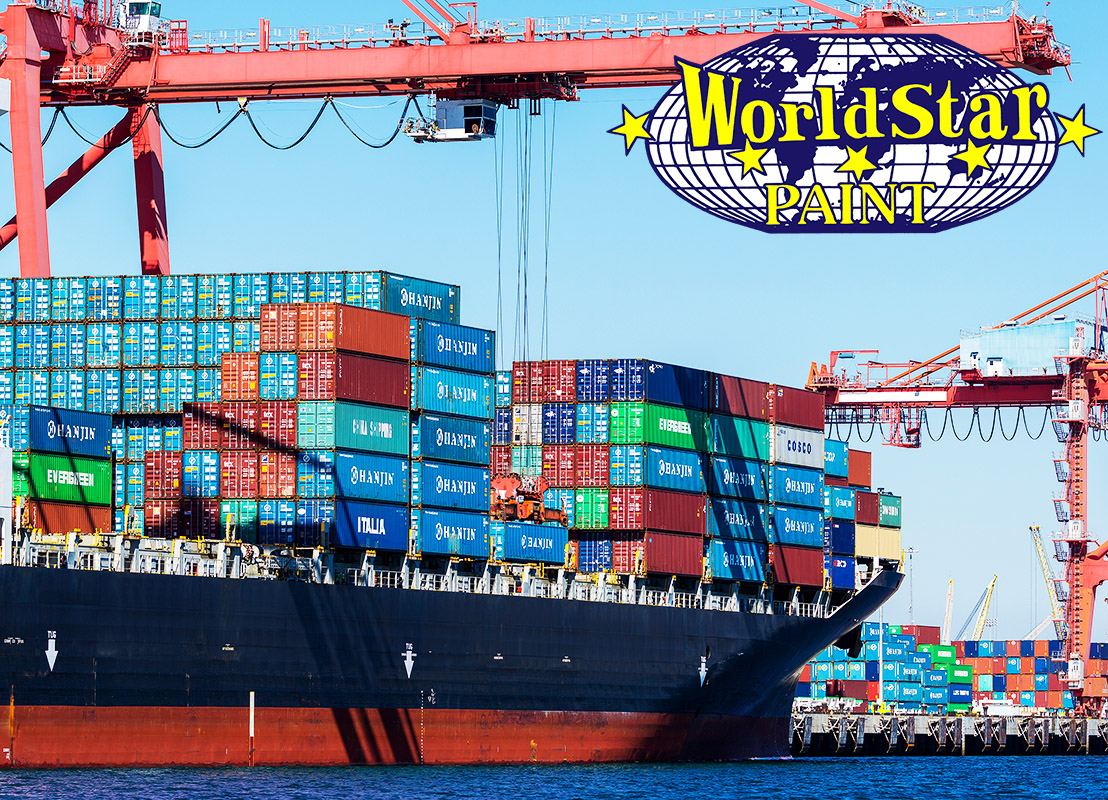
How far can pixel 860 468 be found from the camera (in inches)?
3455

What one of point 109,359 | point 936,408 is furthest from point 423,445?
point 936,408

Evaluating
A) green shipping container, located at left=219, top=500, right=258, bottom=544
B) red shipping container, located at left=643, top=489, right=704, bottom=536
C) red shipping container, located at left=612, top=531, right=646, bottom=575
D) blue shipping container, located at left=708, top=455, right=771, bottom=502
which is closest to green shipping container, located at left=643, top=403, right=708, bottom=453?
blue shipping container, located at left=708, top=455, right=771, bottom=502

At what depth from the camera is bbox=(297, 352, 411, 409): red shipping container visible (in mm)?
58344

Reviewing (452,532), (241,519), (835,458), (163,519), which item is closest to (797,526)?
(835,458)

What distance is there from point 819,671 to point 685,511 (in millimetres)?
60278

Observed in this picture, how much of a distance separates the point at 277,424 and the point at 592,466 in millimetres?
14216

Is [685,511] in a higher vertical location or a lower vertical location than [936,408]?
lower

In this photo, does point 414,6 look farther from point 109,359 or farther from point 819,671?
point 819,671

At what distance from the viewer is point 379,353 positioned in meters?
59.9

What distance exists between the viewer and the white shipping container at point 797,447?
7556 centimetres

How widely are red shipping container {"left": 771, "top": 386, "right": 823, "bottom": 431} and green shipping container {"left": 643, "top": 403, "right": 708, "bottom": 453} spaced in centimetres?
462

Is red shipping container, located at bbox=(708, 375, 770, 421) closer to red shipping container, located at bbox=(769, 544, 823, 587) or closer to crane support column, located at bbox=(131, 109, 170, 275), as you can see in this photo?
red shipping container, located at bbox=(769, 544, 823, 587)

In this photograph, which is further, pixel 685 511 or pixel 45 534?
pixel 685 511

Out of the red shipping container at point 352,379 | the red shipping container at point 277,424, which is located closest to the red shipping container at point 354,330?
the red shipping container at point 352,379
